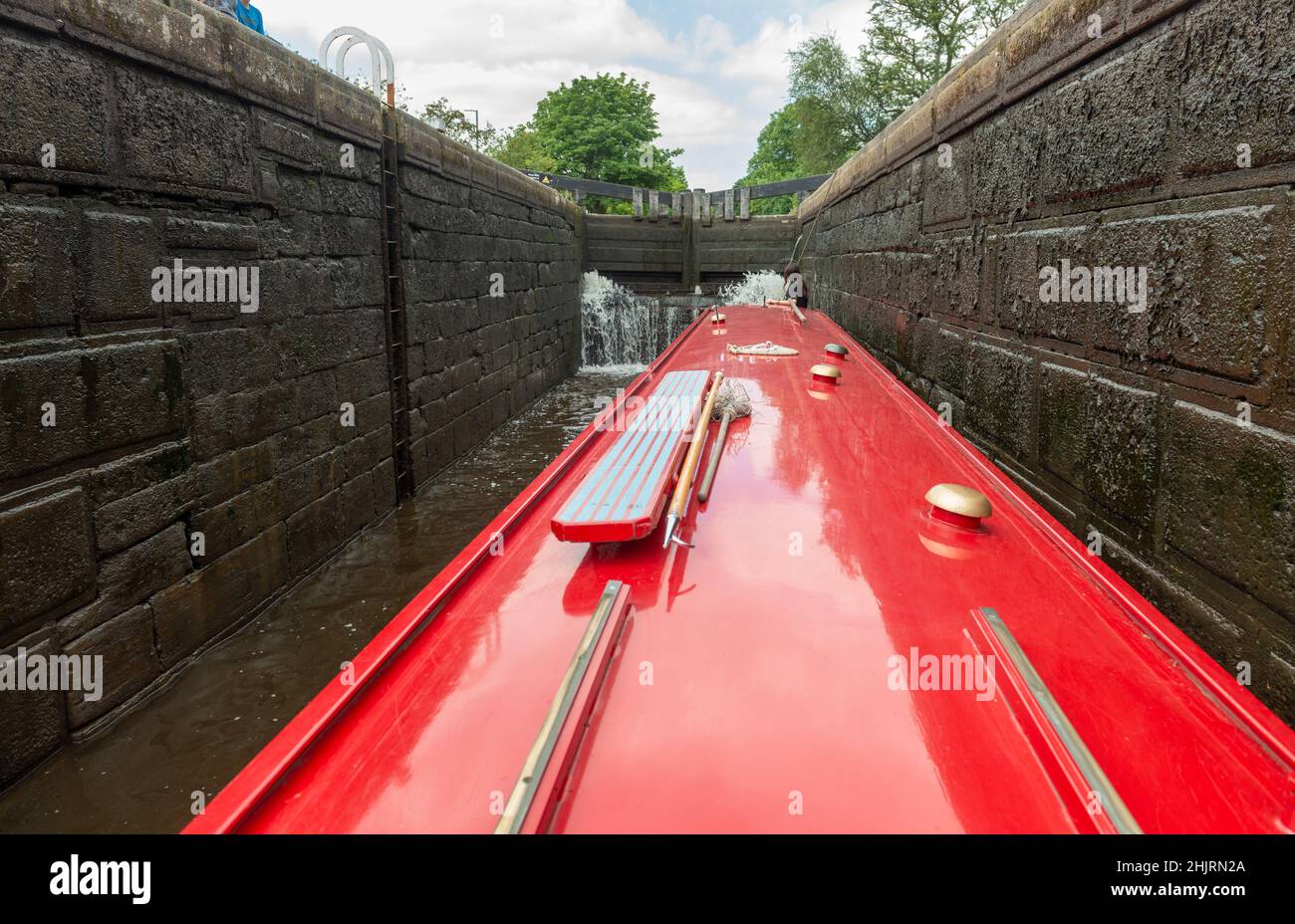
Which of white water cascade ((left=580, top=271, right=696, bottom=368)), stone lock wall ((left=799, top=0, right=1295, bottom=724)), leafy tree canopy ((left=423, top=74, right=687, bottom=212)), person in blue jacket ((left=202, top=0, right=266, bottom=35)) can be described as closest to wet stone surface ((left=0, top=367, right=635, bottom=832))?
stone lock wall ((left=799, top=0, right=1295, bottom=724))

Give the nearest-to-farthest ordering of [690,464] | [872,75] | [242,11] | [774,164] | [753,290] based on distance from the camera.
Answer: [690,464]
[242,11]
[753,290]
[872,75]
[774,164]

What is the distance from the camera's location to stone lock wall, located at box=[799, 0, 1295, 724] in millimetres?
1623

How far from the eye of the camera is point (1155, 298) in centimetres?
204

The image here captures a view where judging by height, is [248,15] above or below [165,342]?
above

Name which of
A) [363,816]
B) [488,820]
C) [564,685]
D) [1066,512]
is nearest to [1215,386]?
[1066,512]

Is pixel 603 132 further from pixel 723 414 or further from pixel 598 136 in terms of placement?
pixel 723 414

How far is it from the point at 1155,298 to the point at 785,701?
158 cm

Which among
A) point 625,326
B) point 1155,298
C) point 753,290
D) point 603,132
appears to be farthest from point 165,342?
point 603,132

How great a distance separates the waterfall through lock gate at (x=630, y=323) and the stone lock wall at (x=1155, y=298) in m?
10.9

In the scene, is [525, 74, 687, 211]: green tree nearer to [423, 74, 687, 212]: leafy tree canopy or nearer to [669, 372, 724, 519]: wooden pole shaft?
[423, 74, 687, 212]: leafy tree canopy

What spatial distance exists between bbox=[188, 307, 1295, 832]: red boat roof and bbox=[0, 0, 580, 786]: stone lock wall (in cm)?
190

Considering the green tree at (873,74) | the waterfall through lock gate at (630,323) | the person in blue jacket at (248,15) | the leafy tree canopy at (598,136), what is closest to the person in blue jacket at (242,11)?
the person in blue jacket at (248,15)

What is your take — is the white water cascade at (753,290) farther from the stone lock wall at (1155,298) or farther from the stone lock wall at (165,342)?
the stone lock wall at (1155,298)
